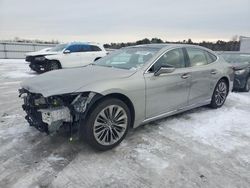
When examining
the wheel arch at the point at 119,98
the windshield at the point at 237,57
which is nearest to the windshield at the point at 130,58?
the wheel arch at the point at 119,98

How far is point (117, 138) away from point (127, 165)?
0.57m

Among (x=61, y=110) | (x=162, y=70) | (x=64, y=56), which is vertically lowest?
(x=61, y=110)

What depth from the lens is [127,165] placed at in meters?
3.16

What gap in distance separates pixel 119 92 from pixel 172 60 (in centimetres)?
151

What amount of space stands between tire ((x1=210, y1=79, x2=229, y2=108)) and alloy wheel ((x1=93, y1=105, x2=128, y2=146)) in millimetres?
2836

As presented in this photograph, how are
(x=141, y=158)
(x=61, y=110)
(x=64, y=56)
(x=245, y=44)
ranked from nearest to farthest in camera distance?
(x=61, y=110)
(x=141, y=158)
(x=64, y=56)
(x=245, y=44)

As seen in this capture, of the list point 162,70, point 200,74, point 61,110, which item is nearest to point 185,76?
point 200,74

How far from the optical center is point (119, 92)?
3.54 m

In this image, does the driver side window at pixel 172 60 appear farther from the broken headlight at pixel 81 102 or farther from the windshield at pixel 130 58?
the broken headlight at pixel 81 102

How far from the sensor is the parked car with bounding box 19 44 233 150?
3262mm

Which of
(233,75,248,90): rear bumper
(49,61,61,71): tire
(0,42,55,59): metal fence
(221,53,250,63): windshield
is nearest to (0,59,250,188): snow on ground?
(233,75,248,90): rear bumper

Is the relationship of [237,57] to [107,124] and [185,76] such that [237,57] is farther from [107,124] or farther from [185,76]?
[107,124]

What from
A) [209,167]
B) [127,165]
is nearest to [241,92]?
[209,167]

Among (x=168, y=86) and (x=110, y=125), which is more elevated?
(x=168, y=86)
